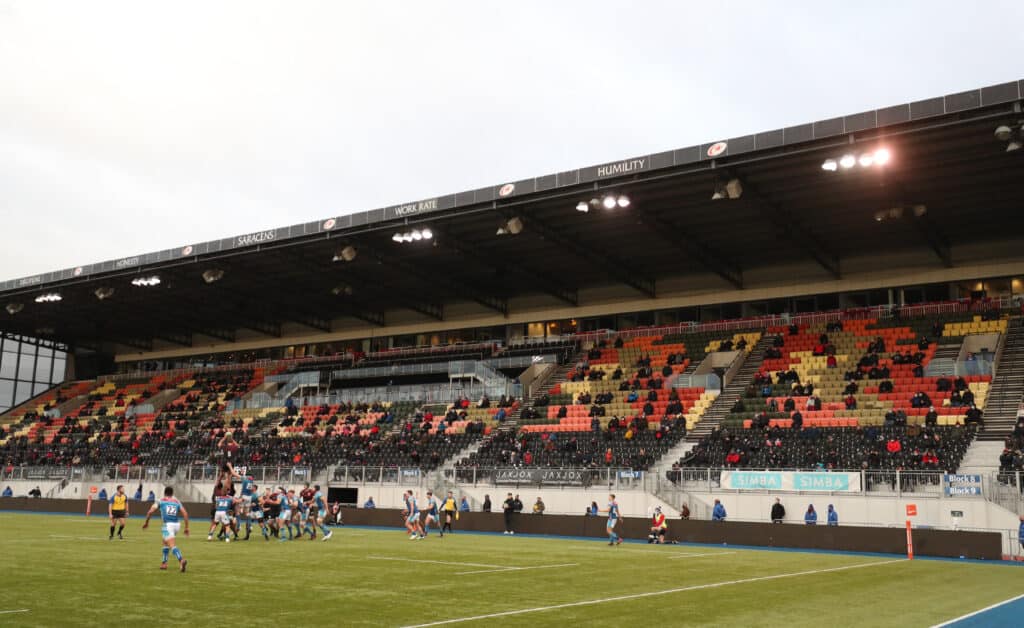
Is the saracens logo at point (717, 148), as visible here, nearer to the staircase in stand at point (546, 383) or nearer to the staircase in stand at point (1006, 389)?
the staircase in stand at point (1006, 389)

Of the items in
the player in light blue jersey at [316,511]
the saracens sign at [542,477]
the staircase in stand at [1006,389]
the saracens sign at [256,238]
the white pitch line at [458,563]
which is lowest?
the white pitch line at [458,563]

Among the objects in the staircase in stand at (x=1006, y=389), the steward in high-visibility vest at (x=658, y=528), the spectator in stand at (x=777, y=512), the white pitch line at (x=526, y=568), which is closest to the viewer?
the white pitch line at (x=526, y=568)

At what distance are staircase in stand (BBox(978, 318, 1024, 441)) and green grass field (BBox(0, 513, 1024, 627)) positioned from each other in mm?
10879

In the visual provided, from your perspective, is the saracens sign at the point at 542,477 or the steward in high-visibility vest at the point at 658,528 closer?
the steward in high-visibility vest at the point at 658,528

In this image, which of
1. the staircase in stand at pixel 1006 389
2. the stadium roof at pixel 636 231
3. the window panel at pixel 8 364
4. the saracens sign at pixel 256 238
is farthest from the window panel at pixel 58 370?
the staircase in stand at pixel 1006 389

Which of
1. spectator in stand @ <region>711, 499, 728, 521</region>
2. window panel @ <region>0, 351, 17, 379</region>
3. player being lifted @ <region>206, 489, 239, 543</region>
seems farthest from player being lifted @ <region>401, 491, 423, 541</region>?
window panel @ <region>0, 351, 17, 379</region>

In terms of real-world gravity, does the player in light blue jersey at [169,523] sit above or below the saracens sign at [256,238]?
below

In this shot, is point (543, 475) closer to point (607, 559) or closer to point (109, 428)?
point (607, 559)

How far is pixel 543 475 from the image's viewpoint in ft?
126

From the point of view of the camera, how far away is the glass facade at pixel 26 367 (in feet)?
257

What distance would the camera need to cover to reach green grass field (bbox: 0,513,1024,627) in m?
12.5

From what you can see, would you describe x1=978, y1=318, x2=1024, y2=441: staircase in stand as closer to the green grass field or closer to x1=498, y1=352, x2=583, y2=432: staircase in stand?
the green grass field

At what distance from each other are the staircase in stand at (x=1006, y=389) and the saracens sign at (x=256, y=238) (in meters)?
36.2

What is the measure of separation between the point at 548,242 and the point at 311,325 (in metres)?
28.7
